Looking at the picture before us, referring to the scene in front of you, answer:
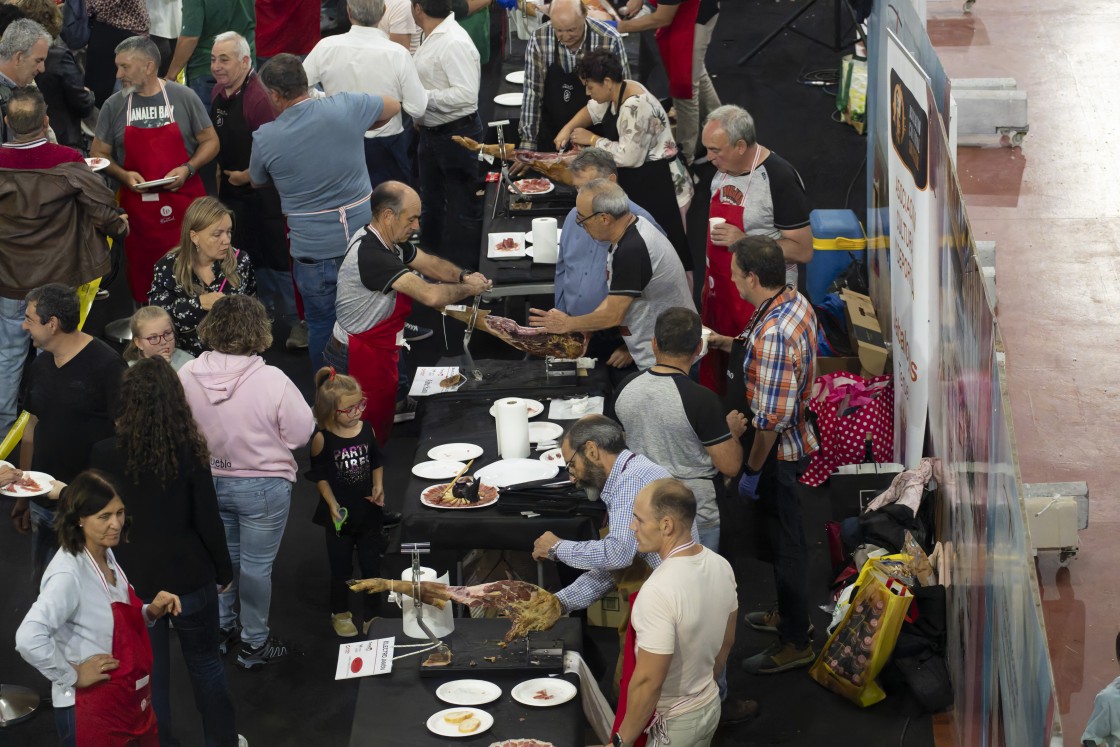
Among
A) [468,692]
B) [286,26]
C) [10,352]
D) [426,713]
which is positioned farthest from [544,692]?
[286,26]

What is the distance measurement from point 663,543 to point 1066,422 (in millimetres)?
3172

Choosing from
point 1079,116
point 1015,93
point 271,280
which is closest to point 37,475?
point 271,280

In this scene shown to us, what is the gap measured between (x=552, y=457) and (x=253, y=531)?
1155 mm

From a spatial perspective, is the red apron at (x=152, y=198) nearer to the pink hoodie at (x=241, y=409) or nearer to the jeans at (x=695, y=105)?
the pink hoodie at (x=241, y=409)

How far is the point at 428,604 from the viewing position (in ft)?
13.9

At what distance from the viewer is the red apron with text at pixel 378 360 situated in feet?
19.2

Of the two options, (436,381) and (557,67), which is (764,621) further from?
(557,67)

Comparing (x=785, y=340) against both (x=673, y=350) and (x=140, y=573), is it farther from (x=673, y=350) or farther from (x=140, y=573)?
(x=140, y=573)

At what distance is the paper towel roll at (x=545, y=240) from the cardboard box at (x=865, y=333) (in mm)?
1538

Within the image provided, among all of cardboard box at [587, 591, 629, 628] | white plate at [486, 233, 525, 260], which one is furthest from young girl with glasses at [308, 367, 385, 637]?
white plate at [486, 233, 525, 260]

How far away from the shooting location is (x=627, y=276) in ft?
18.5

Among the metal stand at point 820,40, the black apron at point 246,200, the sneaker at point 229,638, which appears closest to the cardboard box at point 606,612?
the sneaker at point 229,638

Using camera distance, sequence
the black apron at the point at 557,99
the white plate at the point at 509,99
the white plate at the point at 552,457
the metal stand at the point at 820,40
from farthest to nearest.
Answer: the metal stand at the point at 820,40 → the white plate at the point at 509,99 → the black apron at the point at 557,99 → the white plate at the point at 552,457

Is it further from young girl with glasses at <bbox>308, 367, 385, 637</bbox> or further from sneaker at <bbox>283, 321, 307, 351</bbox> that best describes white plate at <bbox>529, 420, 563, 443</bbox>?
sneaker at <bbox>283, 321, 307, 351</bbox>
